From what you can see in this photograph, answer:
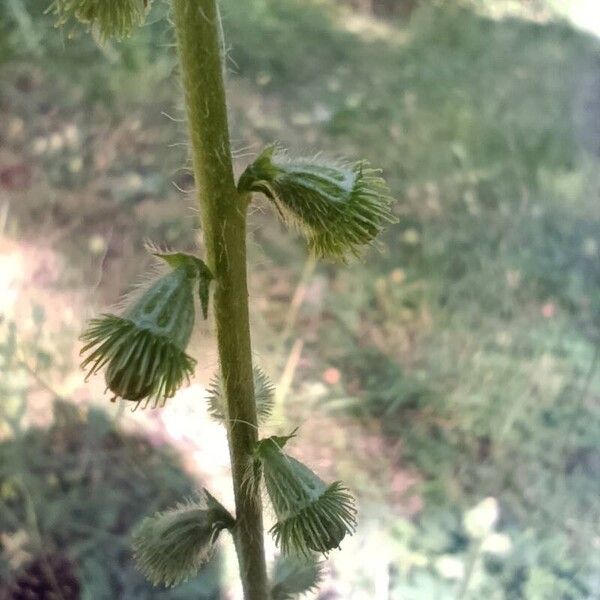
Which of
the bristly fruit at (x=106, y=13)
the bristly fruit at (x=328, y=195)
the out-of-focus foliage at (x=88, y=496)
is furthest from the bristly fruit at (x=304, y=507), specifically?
the out-of-focus foliage at (x=88, y=496)

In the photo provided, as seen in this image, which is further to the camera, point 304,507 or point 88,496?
point 88,496

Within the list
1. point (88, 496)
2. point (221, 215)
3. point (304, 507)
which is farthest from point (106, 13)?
point (88, 496)

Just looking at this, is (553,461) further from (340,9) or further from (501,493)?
(340,9)

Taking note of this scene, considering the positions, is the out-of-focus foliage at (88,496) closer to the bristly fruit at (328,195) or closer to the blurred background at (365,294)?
the blurred background at (365,294)

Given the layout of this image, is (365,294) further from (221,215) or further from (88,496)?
(221,215)

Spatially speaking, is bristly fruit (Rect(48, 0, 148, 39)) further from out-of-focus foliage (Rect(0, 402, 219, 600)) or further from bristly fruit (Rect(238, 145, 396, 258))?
out-of-focus foliage (Rect(0, 402, 219, 600))

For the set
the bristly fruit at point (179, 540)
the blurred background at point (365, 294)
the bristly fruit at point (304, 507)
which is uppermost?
the blurred background at point (365, 294)

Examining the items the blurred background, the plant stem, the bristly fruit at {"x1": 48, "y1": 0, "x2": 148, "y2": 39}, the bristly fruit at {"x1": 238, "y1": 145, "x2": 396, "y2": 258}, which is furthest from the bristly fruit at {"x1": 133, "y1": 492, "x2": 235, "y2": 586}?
the bristly fruit at {"x1": 48, "y1": 0, "x2": 148, "y2": 39}
